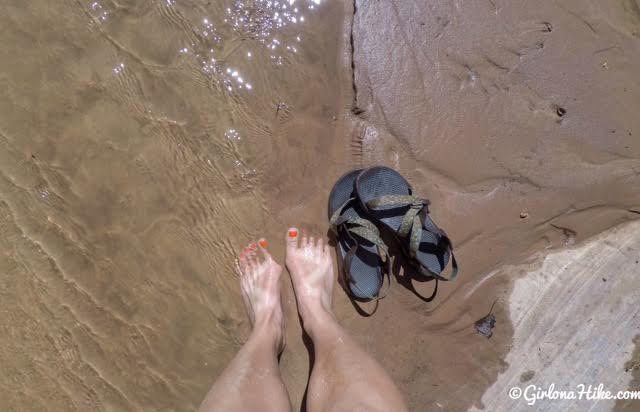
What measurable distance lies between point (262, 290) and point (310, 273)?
0.93 feet

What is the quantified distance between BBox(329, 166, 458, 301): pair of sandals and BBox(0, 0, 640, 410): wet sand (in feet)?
0.37

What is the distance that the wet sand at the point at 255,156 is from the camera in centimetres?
248

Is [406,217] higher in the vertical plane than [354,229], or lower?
lower

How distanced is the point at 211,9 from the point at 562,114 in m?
2.03

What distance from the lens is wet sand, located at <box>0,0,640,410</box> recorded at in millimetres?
2477

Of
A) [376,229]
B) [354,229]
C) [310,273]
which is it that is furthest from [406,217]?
[310,273]

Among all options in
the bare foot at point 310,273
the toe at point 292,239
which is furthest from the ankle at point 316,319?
the toe at point 292,239

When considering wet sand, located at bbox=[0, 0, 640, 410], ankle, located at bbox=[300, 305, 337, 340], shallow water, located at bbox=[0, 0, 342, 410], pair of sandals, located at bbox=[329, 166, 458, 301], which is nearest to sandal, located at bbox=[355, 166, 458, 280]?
pair of sandals, located at bbox=[329, 166, 458, 301]

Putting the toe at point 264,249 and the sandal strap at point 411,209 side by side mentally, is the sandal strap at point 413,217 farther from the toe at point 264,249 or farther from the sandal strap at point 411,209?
the toe at point 264,249

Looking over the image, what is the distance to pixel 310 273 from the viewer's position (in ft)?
8.29

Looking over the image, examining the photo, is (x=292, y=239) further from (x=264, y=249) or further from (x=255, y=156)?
(x=255, y=156)

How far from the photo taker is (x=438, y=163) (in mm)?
2492

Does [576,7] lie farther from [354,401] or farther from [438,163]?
[354,401]

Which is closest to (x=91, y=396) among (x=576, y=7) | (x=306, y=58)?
(x=306, y=58)
